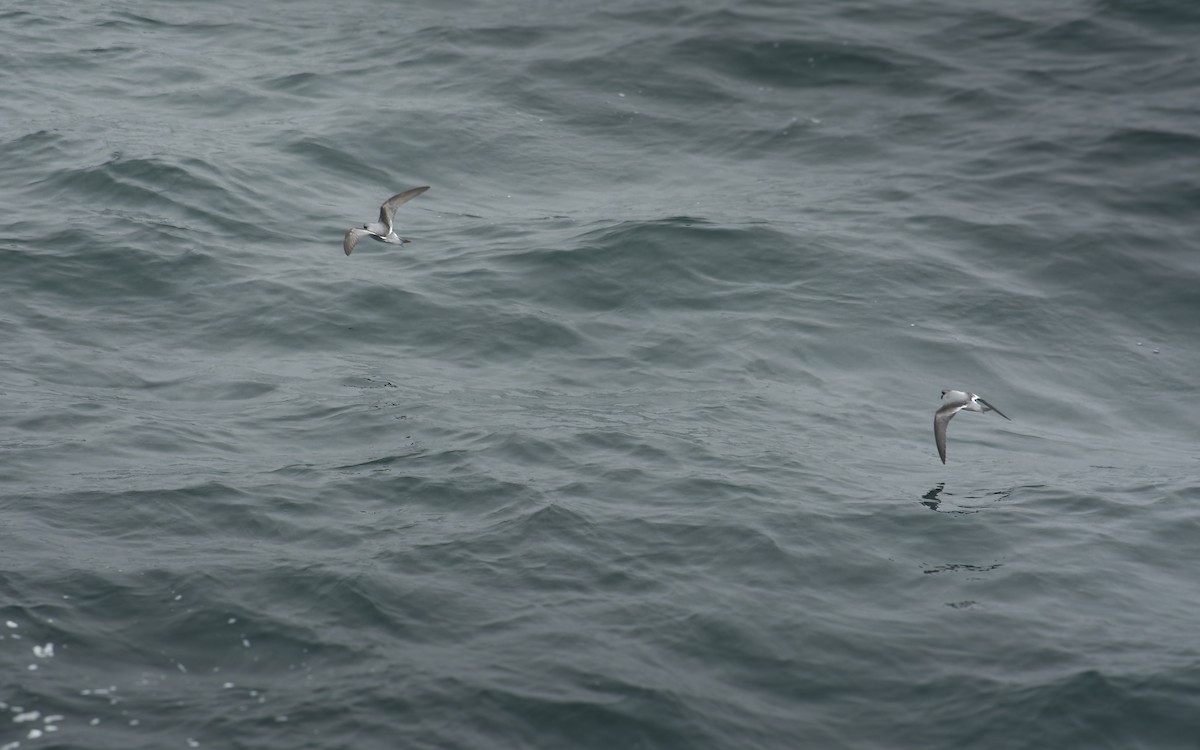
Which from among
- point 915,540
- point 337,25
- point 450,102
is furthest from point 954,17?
point 915,540

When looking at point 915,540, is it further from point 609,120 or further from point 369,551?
point 609,120

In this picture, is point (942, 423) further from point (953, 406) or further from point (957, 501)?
point (957, 501)

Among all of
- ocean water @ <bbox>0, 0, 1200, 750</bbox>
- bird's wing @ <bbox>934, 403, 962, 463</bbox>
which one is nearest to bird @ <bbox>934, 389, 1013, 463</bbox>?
bird's wing @ <bbox>934, 403, 962, 463</bbox>

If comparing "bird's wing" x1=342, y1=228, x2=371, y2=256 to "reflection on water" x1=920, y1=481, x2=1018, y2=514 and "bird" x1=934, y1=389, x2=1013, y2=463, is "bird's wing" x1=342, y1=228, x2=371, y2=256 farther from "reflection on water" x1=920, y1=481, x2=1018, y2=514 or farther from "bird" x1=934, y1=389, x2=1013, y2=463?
"reflection on water" x1=920, y1=481, x2=1018, y2=514

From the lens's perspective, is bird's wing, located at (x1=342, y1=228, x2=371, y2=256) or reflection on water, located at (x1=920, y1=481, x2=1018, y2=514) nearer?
reflection on water, located at (x1=920, y1=481, x2=1018, y2=514)

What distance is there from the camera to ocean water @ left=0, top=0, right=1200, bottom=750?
10.6 m

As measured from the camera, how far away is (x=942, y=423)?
1438 cm

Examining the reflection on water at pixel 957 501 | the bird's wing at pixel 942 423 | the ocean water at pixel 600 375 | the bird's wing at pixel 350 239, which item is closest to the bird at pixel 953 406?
the bird's wing at pixel 942 423

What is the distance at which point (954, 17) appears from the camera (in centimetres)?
2642

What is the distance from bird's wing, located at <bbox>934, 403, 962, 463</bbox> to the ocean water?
46 cm

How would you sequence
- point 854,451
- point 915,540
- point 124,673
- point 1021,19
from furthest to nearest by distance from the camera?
1. point 1021,19
2. point 854,451
3. point 915,540
4. point 124,673

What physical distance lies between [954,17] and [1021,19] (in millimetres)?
1262

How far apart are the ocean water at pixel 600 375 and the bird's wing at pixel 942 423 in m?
0.46

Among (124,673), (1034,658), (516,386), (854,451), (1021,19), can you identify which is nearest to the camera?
(124,673)
